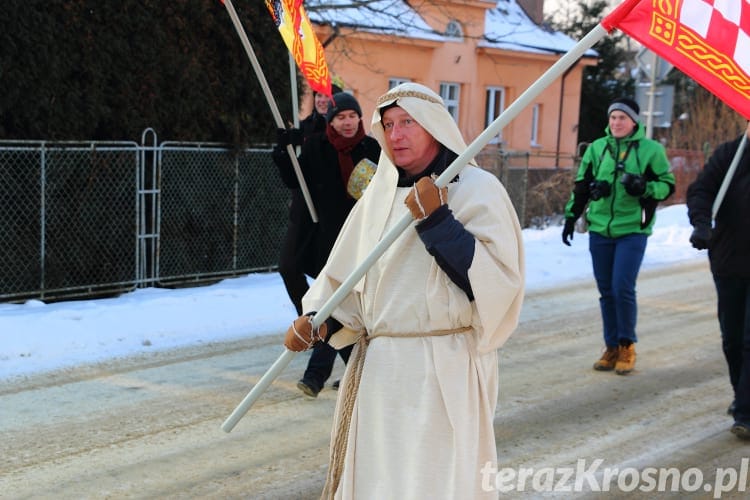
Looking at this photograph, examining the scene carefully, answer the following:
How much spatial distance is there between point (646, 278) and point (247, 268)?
16.5ft

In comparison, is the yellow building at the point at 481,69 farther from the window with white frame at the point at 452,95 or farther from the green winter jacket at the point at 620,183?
the green winter jacket at the point at 620,183

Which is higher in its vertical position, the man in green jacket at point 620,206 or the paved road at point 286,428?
the man in green jacket at point 620,206

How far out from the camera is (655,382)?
7449 millimetres

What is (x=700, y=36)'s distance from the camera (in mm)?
3654

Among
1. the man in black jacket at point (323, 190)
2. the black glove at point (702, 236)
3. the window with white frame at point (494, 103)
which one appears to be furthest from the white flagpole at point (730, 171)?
the window with white frame at point (494, 103)

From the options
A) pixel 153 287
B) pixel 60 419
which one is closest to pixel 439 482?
pixel 60 419

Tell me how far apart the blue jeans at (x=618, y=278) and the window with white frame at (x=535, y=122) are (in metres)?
22.6

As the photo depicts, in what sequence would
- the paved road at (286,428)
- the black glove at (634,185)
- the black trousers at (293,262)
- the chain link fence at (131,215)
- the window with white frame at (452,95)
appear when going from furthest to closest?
the window with white frame at (452,95) → the chain link fence at (131,215) → the black glove at (634,185) → the black trousers at (293,262) → the paved road at (286,428)

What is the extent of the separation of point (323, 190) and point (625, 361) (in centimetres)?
283

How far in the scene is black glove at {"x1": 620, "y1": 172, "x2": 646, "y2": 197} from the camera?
7266 mm

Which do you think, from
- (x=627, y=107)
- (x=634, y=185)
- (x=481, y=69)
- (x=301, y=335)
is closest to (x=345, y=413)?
(x=301, y=335)

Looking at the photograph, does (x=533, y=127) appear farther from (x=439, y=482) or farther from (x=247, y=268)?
(x=439, y=482)

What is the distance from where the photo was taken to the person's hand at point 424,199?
10.7ft

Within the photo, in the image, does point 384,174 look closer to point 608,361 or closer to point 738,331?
point 738,331
